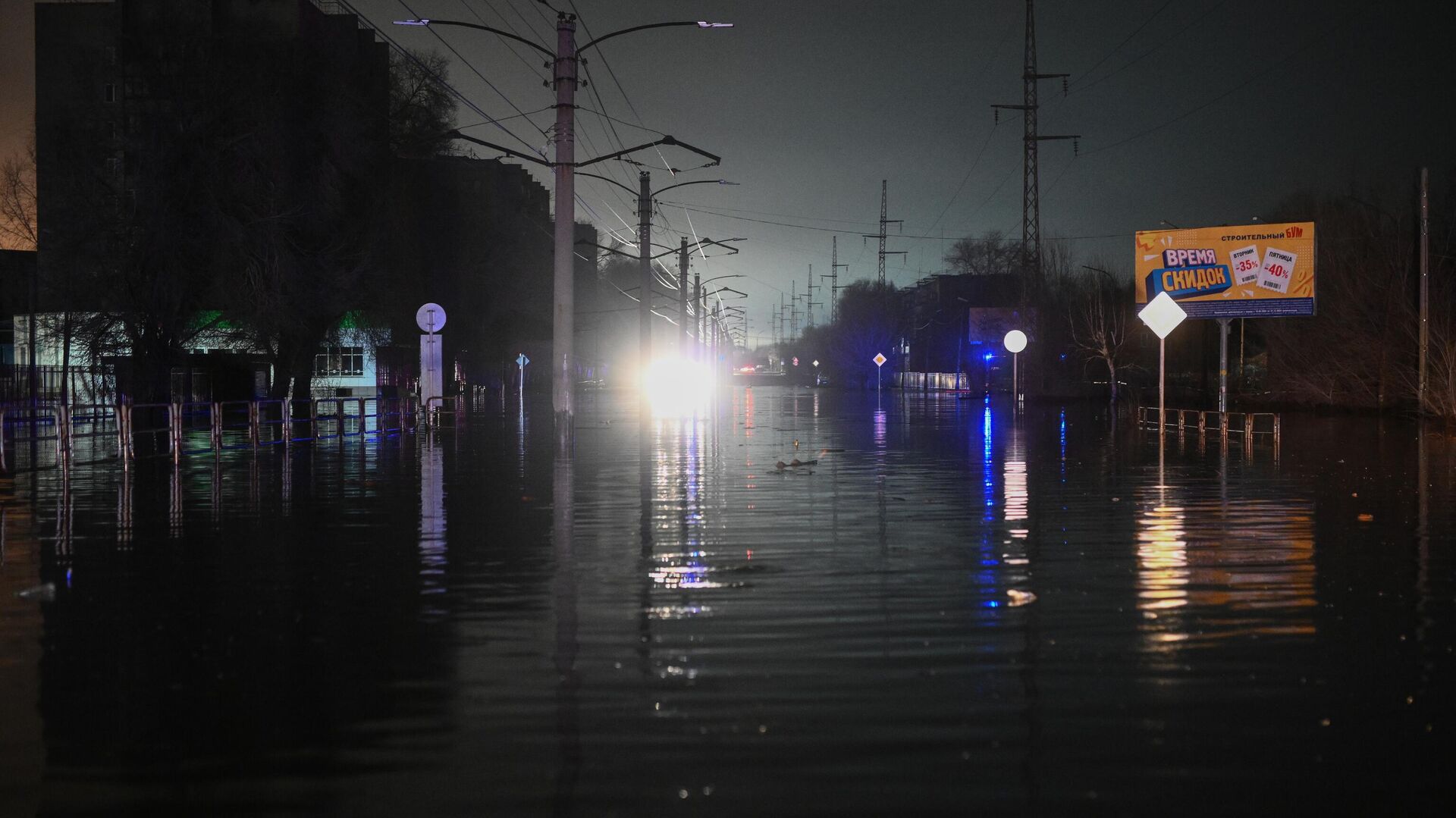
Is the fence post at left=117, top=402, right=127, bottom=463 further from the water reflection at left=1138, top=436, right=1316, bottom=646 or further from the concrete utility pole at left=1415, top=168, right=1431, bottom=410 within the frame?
the concrete utility pole at left=1415, top=168, right=1431, bottom=410

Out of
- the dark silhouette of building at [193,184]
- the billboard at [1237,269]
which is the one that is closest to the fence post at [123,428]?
the dark silhouette of building at [193,184]

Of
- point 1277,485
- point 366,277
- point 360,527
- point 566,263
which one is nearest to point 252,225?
point 366,277

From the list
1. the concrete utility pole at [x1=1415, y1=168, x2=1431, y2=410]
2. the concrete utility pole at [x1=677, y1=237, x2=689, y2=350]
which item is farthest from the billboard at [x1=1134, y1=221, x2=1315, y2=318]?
the concrete utility pole at [x1=677, y1=237, x2=689, y2=350]

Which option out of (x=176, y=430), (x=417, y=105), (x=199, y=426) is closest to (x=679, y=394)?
(x=417, y=105)

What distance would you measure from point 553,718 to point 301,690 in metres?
1.45

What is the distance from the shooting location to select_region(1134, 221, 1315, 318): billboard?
43.2m

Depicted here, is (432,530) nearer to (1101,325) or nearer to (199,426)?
(199,426)

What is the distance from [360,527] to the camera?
43.5 ft

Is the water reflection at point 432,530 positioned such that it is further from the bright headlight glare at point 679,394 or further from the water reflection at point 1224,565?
the bright headlight glare at point 679,394

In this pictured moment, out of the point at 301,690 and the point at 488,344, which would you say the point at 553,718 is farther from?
the point at 488,344

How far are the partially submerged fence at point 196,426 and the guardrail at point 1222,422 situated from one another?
19.9m

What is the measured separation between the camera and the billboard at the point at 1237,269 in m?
43.2

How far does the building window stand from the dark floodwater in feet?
154

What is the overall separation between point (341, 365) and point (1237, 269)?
40349 millimetres
